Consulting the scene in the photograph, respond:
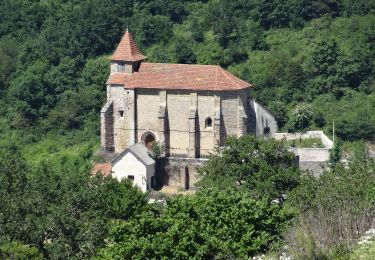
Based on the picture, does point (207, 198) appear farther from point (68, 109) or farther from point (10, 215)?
point (68, 109)

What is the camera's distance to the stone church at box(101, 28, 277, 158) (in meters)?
60.5

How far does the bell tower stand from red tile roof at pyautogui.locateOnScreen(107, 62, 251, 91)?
53cm

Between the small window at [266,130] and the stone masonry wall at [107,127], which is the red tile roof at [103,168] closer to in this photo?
the stone masonry wall at [107,127]

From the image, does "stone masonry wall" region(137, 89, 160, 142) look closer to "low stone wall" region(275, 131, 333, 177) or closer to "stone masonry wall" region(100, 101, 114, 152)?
"stone masonry wall" region(100, 101, 114, 152)

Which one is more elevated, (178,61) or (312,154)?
(178,61)

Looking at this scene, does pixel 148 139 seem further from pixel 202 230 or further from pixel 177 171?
pixel 202 230

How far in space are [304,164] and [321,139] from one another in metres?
2.94

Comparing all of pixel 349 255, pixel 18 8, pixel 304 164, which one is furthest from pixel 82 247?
pixel 18 8

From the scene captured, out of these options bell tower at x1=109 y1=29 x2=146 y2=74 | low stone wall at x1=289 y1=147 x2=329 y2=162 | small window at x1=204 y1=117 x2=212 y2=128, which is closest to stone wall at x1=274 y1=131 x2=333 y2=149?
low stone wall at x1=289 y1=147 x2=329 y2=162

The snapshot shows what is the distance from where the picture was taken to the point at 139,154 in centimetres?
5972

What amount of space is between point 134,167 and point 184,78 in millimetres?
5543

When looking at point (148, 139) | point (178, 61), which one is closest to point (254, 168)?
point (148, 139)

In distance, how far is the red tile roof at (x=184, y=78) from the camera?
198 feet

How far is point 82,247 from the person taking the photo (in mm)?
40406
